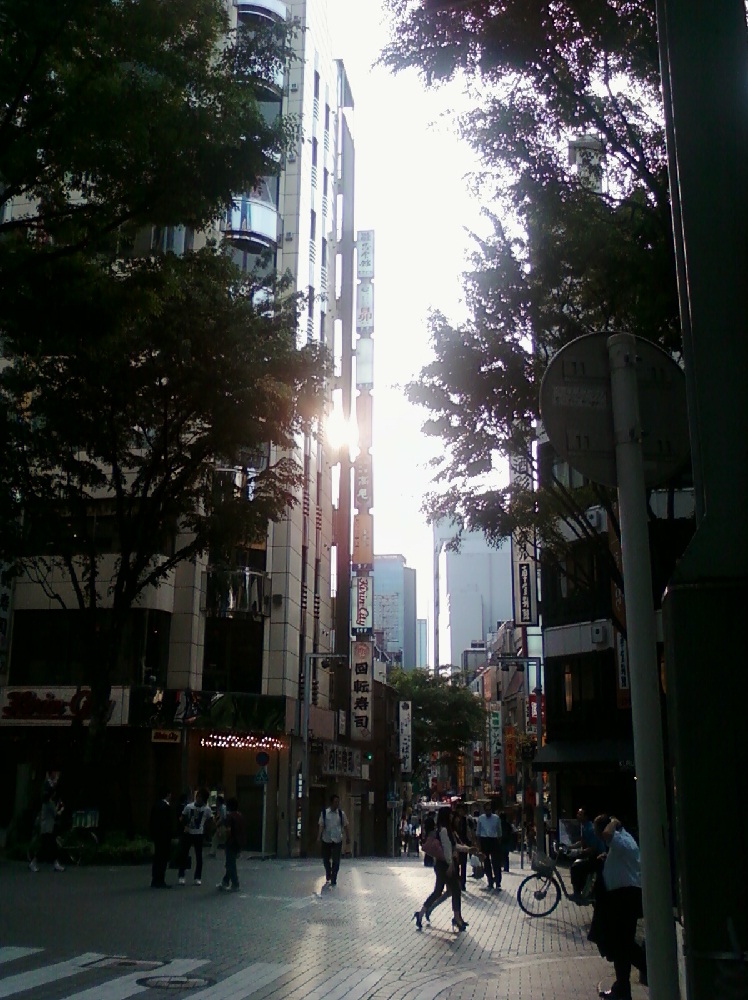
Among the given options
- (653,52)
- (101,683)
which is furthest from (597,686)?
(653,52)

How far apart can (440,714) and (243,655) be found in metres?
29.0

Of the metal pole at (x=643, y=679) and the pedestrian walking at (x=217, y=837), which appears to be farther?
the pedestrian walking at (x=217, y=837)

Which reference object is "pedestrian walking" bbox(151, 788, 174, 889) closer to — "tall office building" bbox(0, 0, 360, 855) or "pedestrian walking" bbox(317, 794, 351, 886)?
"pedestrian walking" bbox(317, 794, 351, 886)

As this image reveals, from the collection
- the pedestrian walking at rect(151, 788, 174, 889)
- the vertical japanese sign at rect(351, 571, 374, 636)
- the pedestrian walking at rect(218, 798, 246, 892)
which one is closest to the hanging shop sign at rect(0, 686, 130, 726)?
the vertical japanese sign at rect(351, 571, 374, 636)

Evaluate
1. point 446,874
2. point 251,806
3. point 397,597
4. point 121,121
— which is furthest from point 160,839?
point 397,597

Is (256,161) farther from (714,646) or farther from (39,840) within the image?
(39,840)

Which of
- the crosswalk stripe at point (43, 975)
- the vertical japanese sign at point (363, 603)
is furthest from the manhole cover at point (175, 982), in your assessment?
the vertical japanese sign at point (363, 603)

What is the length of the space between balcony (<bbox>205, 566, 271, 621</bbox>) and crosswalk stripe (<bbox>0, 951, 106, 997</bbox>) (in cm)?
2387

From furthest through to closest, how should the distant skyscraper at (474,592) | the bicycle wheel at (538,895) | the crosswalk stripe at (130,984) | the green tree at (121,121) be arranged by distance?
the distant skyscraper at (474,592) < the bicycle wheel at (538,895) < the green tree at (121,121) < the crosswalk stripe at (130,984)

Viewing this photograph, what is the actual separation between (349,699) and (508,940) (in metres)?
30.5

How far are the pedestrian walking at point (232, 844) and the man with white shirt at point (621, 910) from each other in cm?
960

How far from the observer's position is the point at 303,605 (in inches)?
1533

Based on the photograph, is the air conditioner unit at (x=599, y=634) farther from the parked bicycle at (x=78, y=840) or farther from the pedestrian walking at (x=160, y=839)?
the pedestrian walking at (x=160, y=839)

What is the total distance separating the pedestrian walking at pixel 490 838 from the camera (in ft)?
66.7
